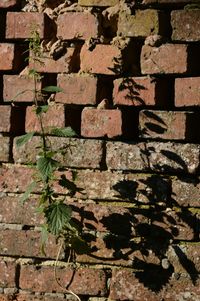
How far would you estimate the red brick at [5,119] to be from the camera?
242 cm

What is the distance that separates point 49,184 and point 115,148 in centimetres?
31

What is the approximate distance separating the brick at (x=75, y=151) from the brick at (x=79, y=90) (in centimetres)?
16

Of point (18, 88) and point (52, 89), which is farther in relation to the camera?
point (18, 88)

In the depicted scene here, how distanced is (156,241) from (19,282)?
602 millimetres

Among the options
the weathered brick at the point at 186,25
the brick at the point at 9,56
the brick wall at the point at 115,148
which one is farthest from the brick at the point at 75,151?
the weathered brick at the point at 186,25

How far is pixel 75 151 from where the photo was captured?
236 centimetres

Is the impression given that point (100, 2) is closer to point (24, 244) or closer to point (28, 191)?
point (28, 191)

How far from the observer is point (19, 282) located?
94.2 inches

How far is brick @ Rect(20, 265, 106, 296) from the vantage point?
7.62ft

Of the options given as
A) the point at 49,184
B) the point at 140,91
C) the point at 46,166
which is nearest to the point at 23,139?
the point at 46,166

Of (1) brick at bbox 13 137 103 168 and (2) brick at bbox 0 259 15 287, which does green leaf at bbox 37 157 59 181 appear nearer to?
(1) brick at bbox 13 137 103 168

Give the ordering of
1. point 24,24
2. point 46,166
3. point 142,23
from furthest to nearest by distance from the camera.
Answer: point 24,24 → point 142,23 → point 46,166

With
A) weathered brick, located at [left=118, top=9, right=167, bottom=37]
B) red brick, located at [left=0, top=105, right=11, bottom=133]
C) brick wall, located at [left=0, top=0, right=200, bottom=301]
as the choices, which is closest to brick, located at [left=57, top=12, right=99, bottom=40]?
brick wall, located at [left=0, top=0, right=200, bottom=301]

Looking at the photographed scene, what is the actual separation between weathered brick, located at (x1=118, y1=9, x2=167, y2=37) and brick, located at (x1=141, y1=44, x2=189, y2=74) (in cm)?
7
